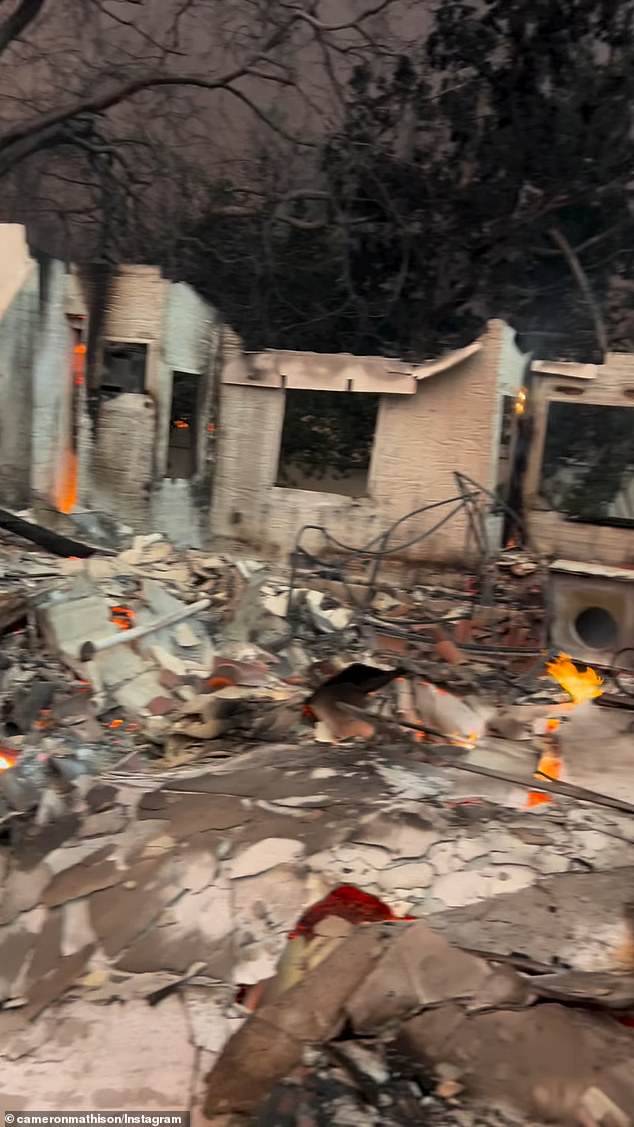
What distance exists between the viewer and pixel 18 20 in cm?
998

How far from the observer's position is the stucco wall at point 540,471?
8.66 m

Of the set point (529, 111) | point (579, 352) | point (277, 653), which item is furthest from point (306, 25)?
point (277, 653)

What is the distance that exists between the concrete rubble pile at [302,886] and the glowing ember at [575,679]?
8 centimetres

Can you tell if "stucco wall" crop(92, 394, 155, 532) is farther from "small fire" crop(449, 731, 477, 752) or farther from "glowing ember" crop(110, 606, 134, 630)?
"small fire" crop(449, 731, 477, 752)

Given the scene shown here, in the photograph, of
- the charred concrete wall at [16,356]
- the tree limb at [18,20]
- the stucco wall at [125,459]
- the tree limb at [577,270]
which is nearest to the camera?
the charred concrete wall at [16,356]

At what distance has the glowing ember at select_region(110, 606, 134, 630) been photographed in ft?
20.7

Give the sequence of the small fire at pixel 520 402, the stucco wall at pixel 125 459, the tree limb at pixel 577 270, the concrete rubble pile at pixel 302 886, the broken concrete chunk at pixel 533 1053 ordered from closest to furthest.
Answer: the broken concrete chunk at pixel 533 1053 < the concrete rubble pile at pixel 302 886 < the stucco wall at pixel 125 459 < the small fire at pixel 520 402 < the tree limb at pixel 577 270

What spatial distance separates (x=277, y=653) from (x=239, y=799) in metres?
3.07

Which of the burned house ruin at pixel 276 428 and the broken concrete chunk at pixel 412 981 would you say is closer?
the broken concrete chunk at pixel 412 981

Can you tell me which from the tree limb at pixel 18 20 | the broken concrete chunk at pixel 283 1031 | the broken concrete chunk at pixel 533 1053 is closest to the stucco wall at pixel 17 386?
the tree limb at pixel 18 20

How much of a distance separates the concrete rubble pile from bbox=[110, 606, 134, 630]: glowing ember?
4 centimetres

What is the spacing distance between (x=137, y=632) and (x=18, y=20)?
30.1 ft

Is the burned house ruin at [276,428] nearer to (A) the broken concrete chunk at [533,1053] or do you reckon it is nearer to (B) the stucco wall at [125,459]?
(B) the stucco wall at [125,459]

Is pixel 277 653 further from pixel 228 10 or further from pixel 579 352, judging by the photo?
pixel 228 10
